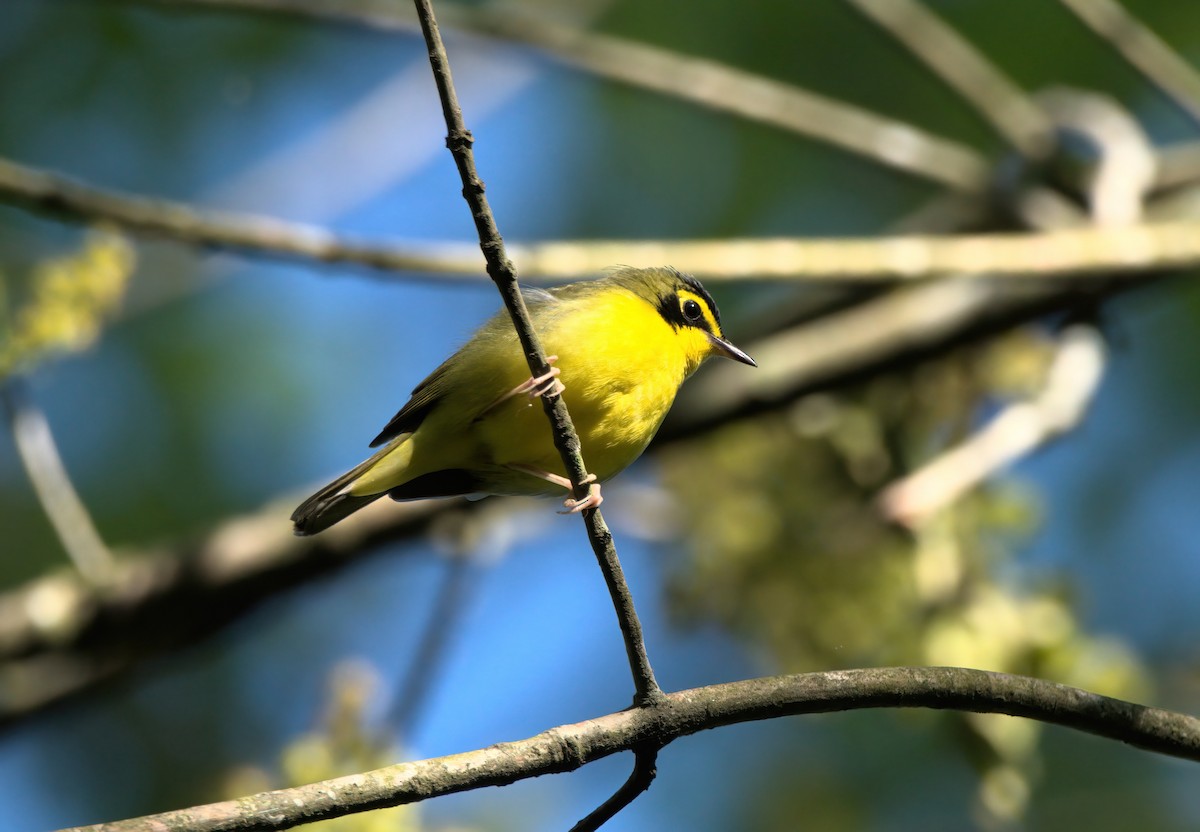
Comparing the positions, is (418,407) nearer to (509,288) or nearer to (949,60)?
(509,288)

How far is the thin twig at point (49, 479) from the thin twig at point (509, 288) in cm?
282

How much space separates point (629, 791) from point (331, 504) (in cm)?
189

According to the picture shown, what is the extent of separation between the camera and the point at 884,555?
582cm

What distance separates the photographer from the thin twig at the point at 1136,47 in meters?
6.32

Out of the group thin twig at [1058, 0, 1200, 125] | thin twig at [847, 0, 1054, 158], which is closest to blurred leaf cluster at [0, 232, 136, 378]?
thin twig at [847, 0, 1054, 158]

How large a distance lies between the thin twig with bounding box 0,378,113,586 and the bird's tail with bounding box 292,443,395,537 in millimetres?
1457

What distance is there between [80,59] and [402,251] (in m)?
5.63

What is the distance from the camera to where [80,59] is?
952cm

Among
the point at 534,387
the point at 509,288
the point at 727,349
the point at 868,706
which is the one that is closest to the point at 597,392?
the point at 534,387

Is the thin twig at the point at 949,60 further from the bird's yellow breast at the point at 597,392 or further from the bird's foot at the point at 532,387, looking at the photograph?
the bird's foot at the point at 532,387

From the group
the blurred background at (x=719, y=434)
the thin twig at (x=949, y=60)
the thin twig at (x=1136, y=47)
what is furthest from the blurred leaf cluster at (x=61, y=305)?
the thin twig at (x=1136, y=47)

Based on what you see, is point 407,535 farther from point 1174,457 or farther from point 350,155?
point 1174,457

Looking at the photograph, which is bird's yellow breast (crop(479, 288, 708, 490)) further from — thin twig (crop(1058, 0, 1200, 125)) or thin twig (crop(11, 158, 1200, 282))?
thin twig (crop(1058, 0, 1200, 125))

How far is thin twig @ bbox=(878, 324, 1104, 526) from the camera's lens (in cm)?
488
